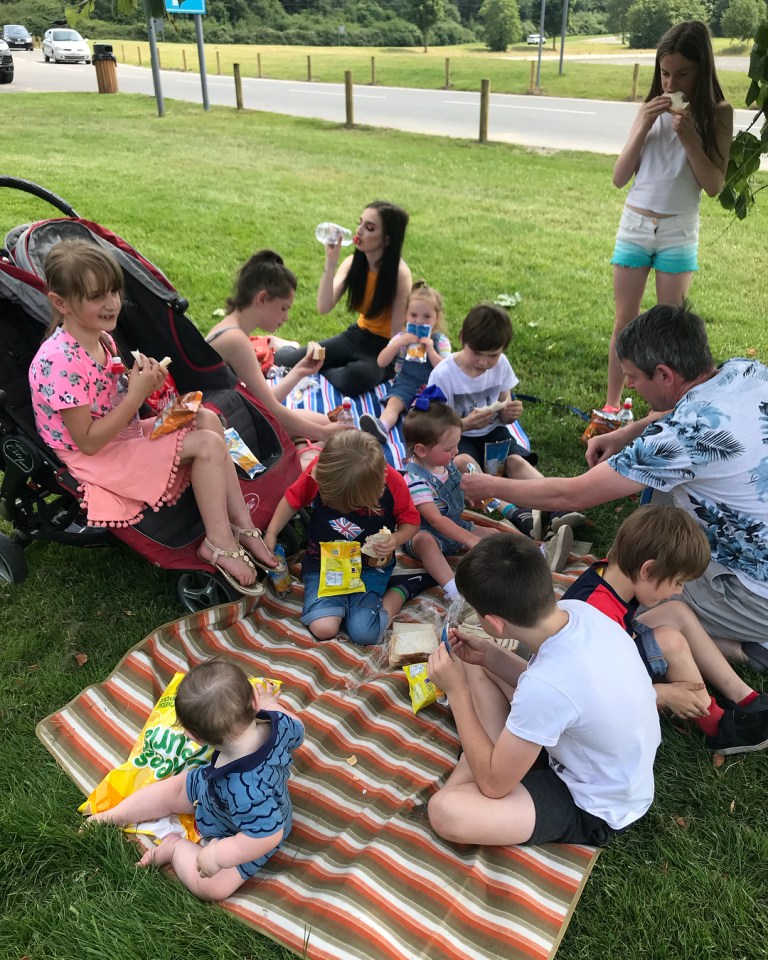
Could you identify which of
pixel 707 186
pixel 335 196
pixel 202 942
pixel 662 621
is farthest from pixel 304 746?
pixel 335 196

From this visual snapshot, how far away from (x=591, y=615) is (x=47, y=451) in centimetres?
231

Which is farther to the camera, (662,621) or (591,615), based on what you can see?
(662,621)

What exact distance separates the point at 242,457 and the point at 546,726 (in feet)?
6.86

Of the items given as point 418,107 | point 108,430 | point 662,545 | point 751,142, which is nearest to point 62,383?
point 108,430

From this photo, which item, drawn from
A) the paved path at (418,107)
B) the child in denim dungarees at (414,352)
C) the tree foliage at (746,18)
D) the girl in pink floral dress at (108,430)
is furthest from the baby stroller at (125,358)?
the paved path at (418,107)

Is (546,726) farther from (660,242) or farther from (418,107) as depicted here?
(418,107)

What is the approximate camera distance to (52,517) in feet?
11.2

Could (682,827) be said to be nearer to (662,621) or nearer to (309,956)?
(662,621)

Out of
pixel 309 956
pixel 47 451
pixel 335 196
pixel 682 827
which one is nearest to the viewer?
pixel 309 956

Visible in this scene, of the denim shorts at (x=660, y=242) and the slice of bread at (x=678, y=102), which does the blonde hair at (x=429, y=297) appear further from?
the slice of bread at (x=678, y=102)

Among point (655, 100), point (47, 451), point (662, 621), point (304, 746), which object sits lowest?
point (304, 746)

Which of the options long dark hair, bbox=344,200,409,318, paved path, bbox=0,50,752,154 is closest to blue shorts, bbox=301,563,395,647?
long dark hair, bbox=344,200,409,318

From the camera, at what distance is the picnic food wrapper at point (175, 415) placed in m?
3.20

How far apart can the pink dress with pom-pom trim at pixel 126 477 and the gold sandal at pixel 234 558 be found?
29 centimetres
